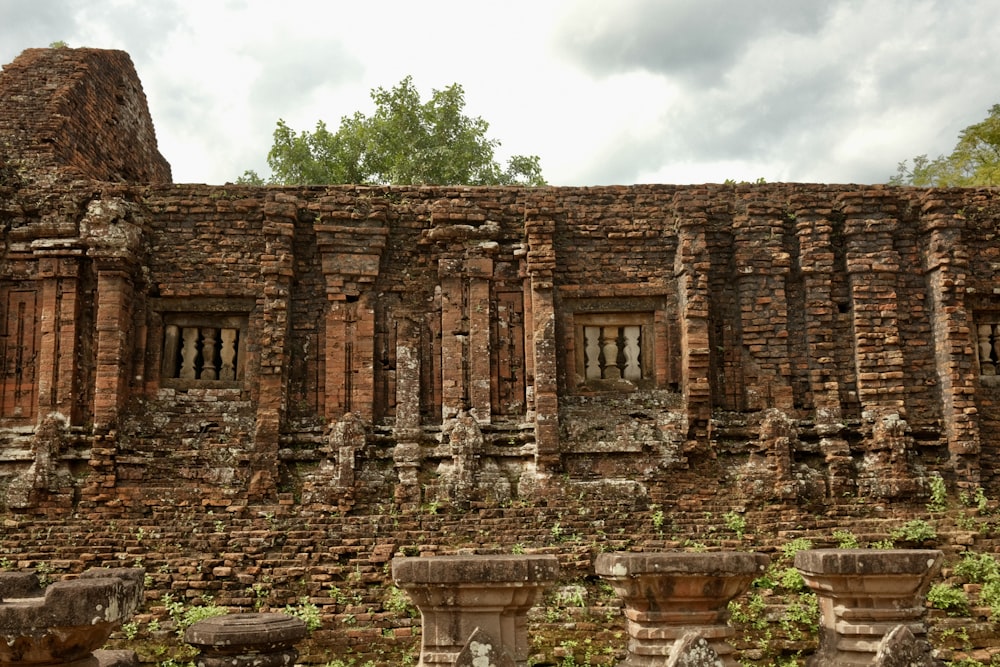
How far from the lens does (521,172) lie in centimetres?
2431

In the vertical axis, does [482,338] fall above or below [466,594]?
above

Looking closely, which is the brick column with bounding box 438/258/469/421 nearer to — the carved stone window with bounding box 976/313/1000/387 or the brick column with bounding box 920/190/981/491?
the brick column with bounding box 920/190/981/491

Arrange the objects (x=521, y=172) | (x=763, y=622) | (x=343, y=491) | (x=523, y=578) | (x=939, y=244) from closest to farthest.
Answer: (x=523, y=578) < (x=763, y=622) < (x=343, y=491) < (x=939, y=244) < (x=521, y=172)

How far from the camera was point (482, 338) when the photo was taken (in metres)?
12.5

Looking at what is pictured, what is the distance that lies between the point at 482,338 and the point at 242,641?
22.1 feet

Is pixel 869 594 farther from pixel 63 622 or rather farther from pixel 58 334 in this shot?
pixel 58 334

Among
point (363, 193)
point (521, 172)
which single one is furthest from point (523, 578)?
point (521, 172)

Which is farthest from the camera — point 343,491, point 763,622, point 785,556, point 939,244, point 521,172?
point 521,172

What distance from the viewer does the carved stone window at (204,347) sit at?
41.6 feet

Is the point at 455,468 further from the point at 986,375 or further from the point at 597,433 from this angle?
the point at 986,375

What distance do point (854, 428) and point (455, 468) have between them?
5.23 meters

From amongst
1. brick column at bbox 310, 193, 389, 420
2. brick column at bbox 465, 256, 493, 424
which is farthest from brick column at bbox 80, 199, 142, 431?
brick column at bbox 465, 256, 493, 424

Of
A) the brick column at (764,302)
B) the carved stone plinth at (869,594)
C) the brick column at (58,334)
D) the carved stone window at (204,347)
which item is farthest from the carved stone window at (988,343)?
the brick column at (58,334)

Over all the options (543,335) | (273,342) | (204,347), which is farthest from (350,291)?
(543,335)
